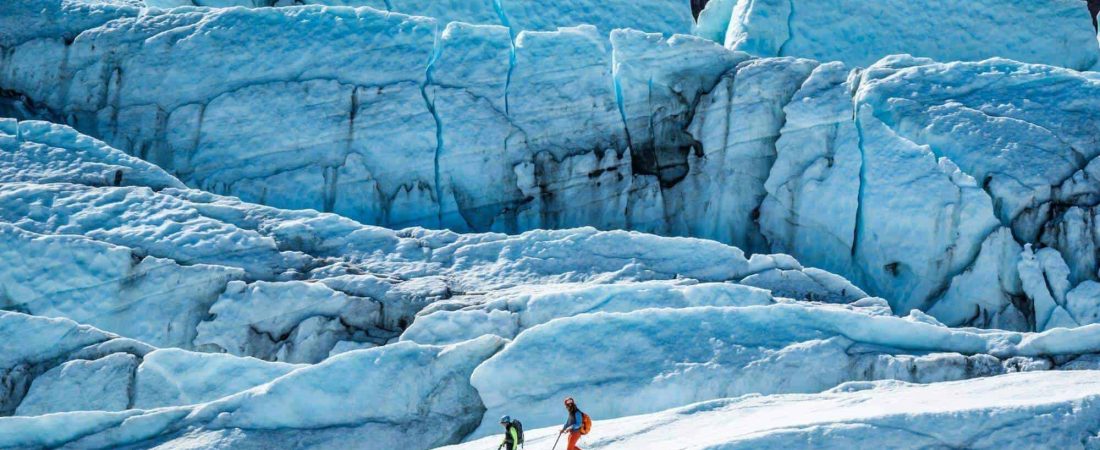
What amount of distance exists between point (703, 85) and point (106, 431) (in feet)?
31.9

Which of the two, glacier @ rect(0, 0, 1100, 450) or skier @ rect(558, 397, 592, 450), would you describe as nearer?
skier @ rect(558, 397, 592, 450)

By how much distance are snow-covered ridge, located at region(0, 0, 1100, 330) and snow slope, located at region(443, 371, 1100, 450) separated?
4.89 meters

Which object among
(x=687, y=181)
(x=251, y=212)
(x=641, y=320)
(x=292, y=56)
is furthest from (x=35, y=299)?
(x=687, y=181)

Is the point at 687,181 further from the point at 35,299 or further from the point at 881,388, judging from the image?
the point at 35,299

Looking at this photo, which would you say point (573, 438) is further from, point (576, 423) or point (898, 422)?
point (898, 422)

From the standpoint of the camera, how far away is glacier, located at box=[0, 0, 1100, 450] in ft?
49.6

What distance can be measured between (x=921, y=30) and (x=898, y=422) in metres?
11.7

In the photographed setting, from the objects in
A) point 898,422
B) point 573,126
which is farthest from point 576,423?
point 573,126

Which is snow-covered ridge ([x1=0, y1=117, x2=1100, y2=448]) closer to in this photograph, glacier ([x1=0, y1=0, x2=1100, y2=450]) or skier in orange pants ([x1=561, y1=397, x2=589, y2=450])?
glacier ([x1=0, y1=0, x2=1100, y2=450])

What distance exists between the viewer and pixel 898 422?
13.2 m

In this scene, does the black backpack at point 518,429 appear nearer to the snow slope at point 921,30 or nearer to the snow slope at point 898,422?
the snow slope at point 898,422

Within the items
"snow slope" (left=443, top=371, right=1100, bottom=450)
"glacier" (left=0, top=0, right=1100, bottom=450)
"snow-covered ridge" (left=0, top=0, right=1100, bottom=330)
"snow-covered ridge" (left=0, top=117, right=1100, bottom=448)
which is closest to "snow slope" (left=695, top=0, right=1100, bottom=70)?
"glacier" (left=0, top=0, right=1100, bottom=450)

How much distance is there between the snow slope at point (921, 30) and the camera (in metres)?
23.4

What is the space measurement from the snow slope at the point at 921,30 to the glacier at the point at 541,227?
5 centimetres
